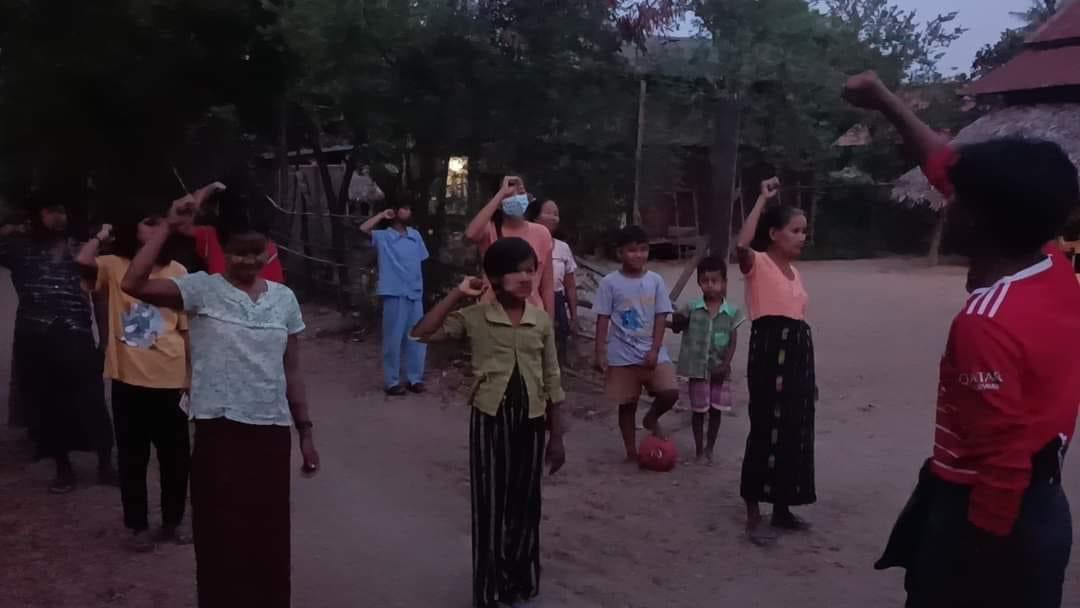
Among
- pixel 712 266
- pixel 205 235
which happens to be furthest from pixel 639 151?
pixel 205 235

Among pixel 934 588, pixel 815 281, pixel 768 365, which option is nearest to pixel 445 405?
pixel 768 365

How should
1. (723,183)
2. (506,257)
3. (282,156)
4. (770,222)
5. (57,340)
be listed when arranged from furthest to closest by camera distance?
(282,156), (723,183), (57,340), (770,222), (506,257)

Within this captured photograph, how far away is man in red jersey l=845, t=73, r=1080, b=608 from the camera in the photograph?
2.18 m

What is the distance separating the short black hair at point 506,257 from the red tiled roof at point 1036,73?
1384cm

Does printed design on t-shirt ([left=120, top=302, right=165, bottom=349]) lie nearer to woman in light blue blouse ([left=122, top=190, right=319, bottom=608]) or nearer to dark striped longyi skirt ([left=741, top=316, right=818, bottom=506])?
woman in light blue blouse ([left=122, top=190, right=319, bottom=608])

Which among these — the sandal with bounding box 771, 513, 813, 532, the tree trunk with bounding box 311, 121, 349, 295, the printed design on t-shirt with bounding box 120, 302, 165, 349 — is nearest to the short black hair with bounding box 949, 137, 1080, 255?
the sandal with bounding box 771, 513, 813, 532

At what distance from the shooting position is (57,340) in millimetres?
5898

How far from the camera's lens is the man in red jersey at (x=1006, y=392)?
2.18 meters

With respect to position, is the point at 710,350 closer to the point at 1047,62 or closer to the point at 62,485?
the point at 62,485

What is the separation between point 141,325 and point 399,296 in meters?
4.20

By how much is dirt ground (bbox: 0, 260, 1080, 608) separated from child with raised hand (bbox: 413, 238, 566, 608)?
1.14 feet

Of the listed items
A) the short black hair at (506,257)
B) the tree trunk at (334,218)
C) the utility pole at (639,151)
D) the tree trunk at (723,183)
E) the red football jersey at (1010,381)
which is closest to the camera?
the red football jersey at (1010,381)

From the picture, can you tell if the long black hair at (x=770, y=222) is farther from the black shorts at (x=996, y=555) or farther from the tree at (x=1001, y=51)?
the tree at (x=1001, y=51)

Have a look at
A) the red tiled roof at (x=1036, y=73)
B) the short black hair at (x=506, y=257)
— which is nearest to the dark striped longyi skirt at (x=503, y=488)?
the short black hair at (x=506, y=257)
